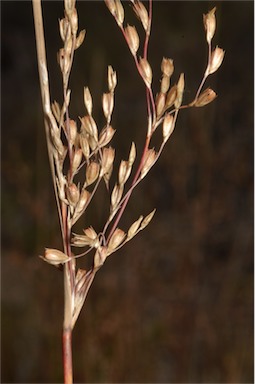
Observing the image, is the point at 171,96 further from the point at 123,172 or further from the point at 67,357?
the point at 67,357

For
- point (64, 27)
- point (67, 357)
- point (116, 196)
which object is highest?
point (64, 27)

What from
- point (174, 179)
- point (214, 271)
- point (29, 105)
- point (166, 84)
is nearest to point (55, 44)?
point (29, 105)

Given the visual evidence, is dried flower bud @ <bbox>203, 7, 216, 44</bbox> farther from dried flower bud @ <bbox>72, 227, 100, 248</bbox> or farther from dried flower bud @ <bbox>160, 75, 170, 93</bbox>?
dried flower bud @ <bbox>72, 227, 100, 248</bbox>

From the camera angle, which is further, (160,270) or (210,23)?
(160,270)

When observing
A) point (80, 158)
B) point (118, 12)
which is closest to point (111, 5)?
point (118, 12)

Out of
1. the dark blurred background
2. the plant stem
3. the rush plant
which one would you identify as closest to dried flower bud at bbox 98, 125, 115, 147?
the rush plant

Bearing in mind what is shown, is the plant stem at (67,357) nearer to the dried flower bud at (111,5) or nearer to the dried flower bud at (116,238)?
the dried flower bud at (116,238)
